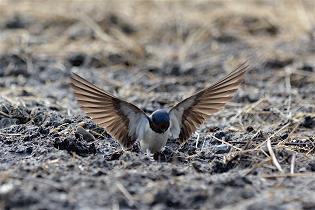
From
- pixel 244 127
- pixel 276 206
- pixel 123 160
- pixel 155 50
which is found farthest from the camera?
pixel 155 50

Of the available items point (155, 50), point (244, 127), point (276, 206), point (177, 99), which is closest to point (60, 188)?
point (276, 206)

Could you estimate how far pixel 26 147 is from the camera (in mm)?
5699

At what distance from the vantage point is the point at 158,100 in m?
8.05

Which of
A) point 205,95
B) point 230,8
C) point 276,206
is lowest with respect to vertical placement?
point 276,206

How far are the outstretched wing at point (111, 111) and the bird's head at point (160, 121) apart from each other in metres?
0.15

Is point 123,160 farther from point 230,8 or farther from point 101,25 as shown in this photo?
point 230,8

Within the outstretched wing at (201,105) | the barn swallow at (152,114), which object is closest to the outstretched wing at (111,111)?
the barn swallow at (152,114)

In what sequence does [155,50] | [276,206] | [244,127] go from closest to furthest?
1. [276,206]
2. [244,127]
3. [155,50]

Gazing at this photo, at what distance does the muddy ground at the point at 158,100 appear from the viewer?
454cm

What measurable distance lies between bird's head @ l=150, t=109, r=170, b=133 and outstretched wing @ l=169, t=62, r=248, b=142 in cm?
24

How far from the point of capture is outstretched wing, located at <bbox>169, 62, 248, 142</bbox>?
5816 millimetres

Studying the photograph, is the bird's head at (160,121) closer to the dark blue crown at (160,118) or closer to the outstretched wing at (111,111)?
the dark blue crown at (160,118)

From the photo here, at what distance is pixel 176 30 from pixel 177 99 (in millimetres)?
3470

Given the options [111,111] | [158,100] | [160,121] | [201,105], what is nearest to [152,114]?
[160,121]
